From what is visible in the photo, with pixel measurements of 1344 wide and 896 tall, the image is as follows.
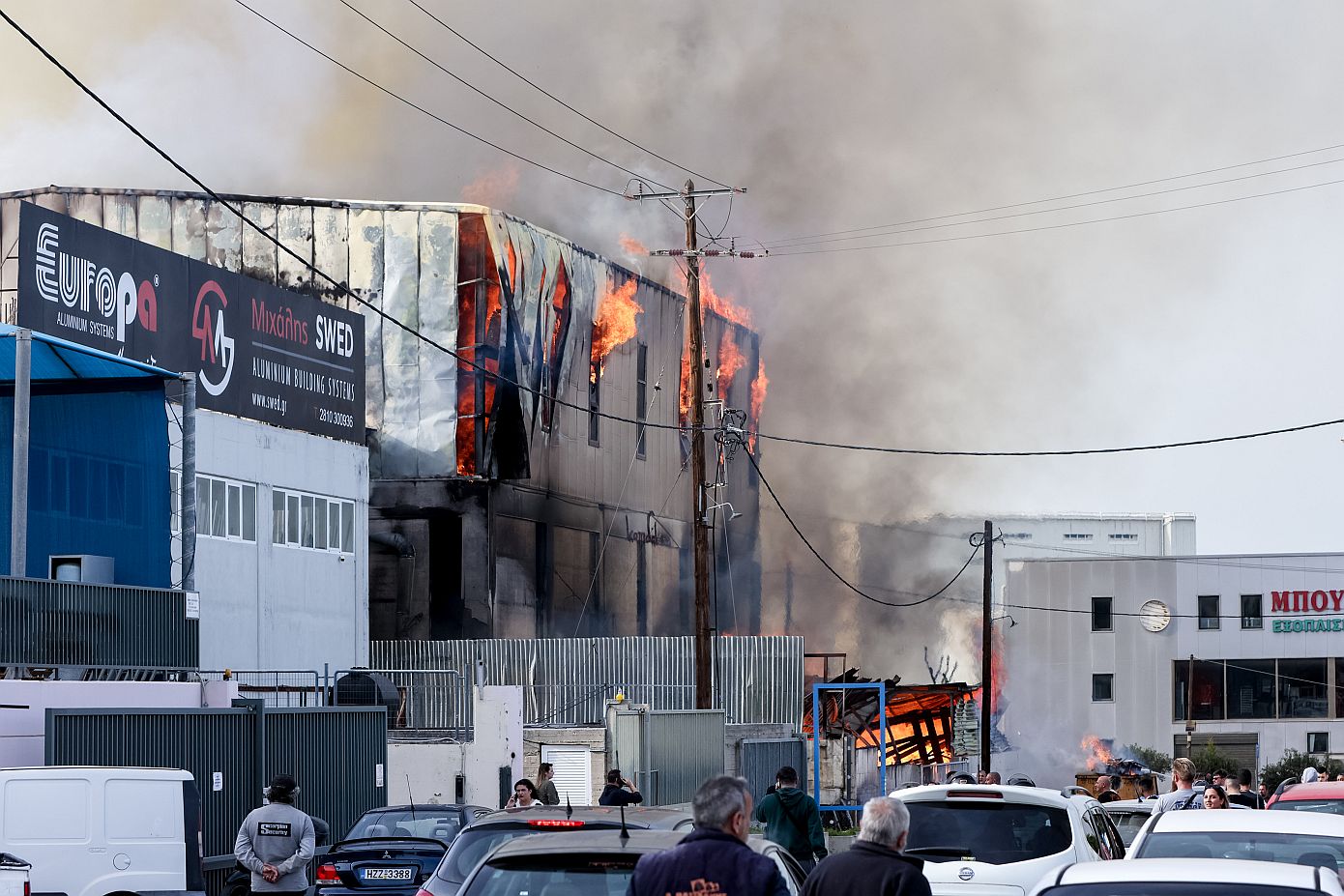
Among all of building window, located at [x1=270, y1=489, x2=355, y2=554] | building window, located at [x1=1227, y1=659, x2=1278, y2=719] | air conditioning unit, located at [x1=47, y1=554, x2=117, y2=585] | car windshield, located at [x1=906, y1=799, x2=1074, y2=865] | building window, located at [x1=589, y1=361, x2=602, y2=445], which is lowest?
building window, located at [x1=1227, y1=659, x2=1278, y2=719]

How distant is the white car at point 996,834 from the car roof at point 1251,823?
1383mm

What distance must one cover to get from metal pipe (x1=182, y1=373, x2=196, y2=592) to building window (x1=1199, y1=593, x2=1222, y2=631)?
46.0 meters

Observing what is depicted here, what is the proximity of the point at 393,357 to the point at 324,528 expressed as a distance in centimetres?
1201

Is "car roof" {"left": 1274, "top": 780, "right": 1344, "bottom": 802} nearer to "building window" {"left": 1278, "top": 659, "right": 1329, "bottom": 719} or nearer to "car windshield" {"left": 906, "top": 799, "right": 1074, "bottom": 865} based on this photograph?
"car windshield" {"left": 906, "top": 799, "right": 1074, "bottom": 865}

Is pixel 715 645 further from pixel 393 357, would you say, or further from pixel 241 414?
pixel 393 357

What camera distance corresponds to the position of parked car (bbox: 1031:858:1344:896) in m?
7.12

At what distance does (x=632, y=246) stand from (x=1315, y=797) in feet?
152

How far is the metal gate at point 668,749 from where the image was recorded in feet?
103

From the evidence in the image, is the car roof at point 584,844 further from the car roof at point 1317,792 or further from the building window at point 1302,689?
the building window at point 1302,689

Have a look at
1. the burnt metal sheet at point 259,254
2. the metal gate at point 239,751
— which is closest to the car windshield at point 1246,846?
the metal gate at point 239,751

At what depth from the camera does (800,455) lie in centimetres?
6894

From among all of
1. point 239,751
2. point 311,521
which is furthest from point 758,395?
point 239,751

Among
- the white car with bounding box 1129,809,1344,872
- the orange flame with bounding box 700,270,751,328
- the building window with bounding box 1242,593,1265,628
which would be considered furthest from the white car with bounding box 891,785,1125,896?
the building window with bounding box 1242,593,1265,628

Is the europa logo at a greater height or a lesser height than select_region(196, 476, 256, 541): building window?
greater
